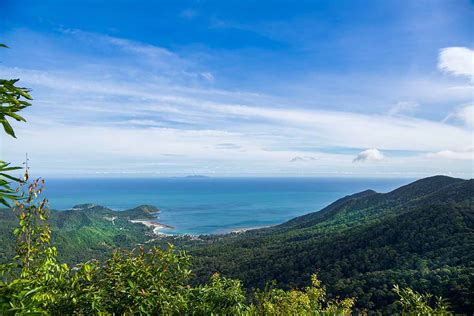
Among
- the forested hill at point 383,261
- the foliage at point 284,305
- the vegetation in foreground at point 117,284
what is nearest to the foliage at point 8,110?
the vegetation in foreground at point 117,284

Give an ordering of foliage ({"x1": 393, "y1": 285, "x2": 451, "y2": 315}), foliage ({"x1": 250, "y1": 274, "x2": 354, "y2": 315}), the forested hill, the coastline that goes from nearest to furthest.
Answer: foliage ({"x1": 393, "y1": 285, "x2": 451, "y2": 315}) < foliage ({"x1": 250, "y1": 274, "x2": 354, "y2": 315}) < the forested hill < the coastline

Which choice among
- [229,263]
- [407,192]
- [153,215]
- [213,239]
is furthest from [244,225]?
[229,263]

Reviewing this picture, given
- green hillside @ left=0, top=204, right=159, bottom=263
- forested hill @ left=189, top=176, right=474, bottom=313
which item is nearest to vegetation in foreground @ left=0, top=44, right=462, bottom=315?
forested hill @ left=189, top=176, right=474, bottom=313

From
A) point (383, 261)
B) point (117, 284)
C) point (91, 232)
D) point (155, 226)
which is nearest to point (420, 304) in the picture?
point (117, 284)

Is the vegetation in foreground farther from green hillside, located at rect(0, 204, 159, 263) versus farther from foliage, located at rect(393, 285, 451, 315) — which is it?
green hillside, located at rect(0, 204, 159, 263)

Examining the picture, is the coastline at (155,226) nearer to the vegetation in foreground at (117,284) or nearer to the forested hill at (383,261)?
the forested hill at (383,261)

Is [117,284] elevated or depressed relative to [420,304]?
elevated

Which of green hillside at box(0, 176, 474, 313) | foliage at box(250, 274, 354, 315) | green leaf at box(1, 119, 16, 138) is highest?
green leaf at box(1, 119, 16, 138)

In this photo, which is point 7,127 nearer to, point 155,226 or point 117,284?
point 117,284

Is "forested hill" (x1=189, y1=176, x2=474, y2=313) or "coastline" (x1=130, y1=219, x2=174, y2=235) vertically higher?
"forested hill" (x1=189, y1=176, x2=474, y2=313)

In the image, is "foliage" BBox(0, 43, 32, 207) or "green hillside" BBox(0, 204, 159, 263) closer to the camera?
"foliage" BBox(0, 43, 32, 207)

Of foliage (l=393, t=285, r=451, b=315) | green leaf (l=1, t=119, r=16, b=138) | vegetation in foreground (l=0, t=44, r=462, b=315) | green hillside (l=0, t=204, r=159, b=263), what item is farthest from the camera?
green hillside (l=0, t=204, r=159, b=263)
